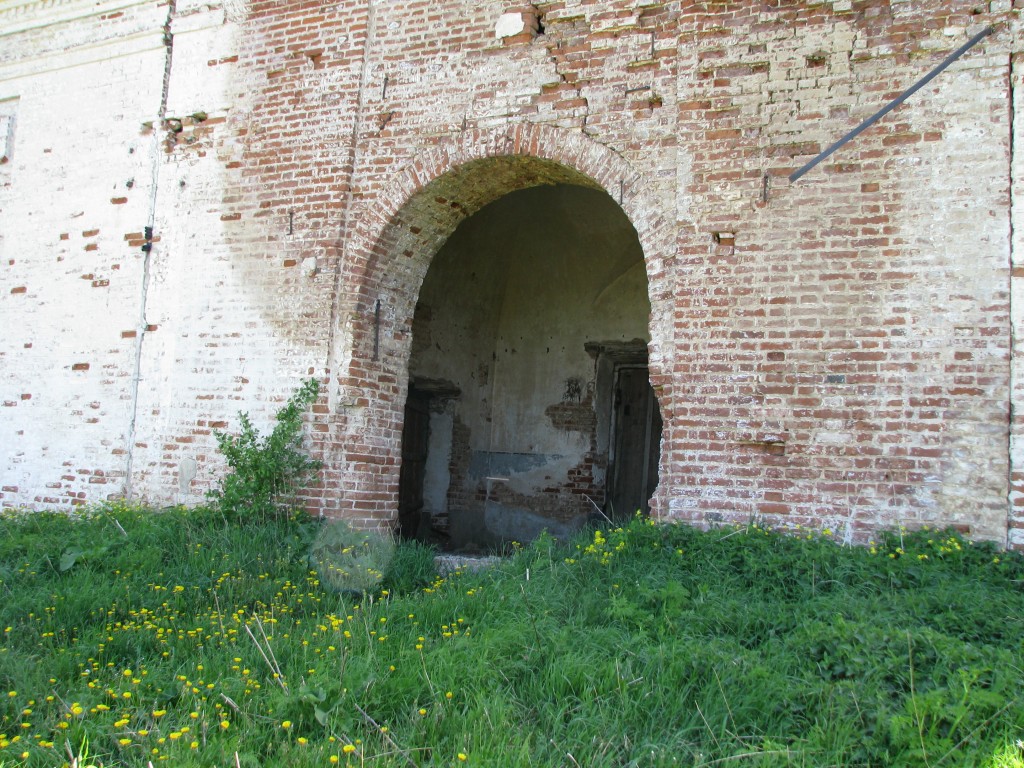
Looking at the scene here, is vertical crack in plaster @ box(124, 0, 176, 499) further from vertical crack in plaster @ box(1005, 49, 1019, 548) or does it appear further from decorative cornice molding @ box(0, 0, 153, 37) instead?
vertical crack in plaster @ box(1005, 49, 1019, 548)

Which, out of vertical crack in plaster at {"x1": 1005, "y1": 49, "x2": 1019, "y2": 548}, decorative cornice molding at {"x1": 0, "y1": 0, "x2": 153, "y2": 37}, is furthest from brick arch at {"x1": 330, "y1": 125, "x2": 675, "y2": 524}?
decorative cornice molding at {"x1": 0, "y1": 0, "x2": 153, "y2": 37}

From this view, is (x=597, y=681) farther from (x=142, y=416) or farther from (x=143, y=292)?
(x=143, y=292)

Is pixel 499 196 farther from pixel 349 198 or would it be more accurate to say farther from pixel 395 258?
pixel 349 198

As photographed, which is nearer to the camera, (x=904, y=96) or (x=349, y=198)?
(x=904, y=96)

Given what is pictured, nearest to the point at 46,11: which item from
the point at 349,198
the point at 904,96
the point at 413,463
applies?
the point at 349,198

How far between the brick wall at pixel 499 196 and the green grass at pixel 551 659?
0.67 meters

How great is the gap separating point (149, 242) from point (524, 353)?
13.7 feet

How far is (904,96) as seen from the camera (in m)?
5.19

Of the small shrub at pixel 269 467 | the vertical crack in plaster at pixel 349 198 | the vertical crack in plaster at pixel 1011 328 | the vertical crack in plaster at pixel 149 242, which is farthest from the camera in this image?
the vertical crack in plaster at pixel 149 242

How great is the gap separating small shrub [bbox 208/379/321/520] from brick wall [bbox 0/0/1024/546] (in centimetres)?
19

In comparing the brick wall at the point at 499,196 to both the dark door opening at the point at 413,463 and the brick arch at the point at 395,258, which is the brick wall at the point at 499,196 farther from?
the dark door opening at the point at 413,463

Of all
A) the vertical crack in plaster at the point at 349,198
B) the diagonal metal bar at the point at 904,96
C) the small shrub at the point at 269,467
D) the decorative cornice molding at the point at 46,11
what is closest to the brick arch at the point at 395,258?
the vertical crack in plaster at the point at 349,198

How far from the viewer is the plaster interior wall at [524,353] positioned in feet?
30.2

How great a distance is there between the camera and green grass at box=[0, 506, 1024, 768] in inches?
124
